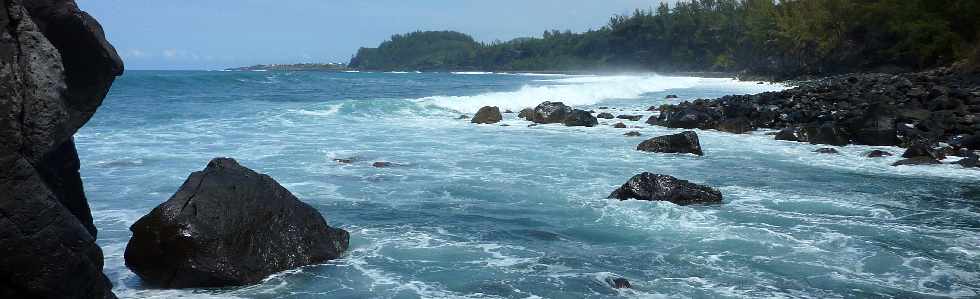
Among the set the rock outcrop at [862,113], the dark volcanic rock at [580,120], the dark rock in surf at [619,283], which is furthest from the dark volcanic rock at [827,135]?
the dark rock in surf at [619,283]

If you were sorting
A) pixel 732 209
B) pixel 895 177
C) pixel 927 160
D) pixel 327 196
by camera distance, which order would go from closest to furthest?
pixel 732 209
pixel 327 196
pixel 895 177
pixel 927 160

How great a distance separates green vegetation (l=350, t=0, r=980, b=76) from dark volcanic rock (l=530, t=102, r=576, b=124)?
63.1ft

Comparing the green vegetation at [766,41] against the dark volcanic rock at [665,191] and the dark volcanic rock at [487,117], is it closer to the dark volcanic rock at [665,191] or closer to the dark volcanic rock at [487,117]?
the dark volcanic rock at [487,117]

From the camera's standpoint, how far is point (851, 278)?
7.59 m

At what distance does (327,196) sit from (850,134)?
13.4m

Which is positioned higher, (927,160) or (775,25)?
(775,25)

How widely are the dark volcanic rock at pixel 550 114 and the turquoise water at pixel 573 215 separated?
402 cm

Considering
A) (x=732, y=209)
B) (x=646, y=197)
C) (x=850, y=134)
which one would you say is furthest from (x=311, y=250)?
(x=850, y=134)

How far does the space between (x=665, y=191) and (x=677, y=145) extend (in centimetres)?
633

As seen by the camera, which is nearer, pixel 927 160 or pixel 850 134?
pixel 927 160

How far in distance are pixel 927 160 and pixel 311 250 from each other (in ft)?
42.1

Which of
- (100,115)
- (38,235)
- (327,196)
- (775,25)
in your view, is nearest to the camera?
(38,235)

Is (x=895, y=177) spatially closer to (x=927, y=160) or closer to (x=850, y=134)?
(x=927, y=160)

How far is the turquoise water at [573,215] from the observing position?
7.43 meters
